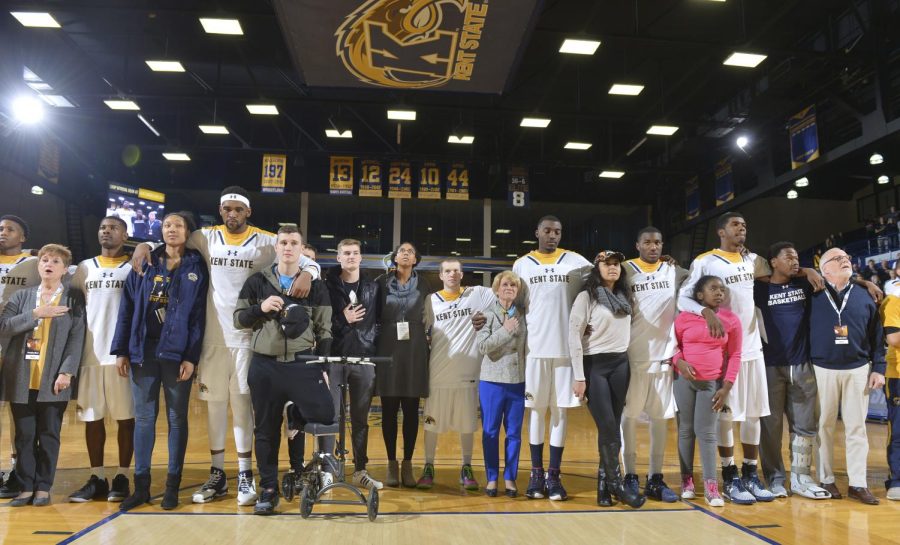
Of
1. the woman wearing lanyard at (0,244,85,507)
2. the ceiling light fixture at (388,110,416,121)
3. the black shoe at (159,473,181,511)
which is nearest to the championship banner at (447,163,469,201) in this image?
the ceiling light fixture at (388,110,416,121)

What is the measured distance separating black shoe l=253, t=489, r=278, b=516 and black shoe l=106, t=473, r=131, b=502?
103 cm

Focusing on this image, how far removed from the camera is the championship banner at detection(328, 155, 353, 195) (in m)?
14.6

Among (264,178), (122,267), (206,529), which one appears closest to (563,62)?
(264,178)

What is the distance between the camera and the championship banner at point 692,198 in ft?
53.8

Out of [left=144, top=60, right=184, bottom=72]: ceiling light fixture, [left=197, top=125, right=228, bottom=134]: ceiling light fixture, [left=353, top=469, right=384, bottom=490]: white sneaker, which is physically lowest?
[left=353, top=469, right=384, bottom=490]: white sneaker

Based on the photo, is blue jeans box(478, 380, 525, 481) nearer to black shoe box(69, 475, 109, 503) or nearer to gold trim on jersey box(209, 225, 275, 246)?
gold trim on jersey box(209, 225, 275, 246)

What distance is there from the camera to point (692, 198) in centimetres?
1662

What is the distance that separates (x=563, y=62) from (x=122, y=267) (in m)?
8.95

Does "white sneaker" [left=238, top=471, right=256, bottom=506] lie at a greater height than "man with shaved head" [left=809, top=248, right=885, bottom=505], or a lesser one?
lesser

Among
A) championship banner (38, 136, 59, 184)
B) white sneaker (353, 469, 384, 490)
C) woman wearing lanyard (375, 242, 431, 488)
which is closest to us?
white sneaker (353, 469, 384, 490)

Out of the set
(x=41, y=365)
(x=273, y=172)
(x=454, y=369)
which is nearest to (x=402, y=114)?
(x=273, y=172)

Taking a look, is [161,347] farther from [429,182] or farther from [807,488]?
[429,182]

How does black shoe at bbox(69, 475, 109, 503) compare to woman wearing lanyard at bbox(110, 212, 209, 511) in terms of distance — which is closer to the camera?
woman wearing lanyard at bbox(110, 212, 209, 511)

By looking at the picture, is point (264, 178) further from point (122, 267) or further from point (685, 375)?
point (685, 375)
